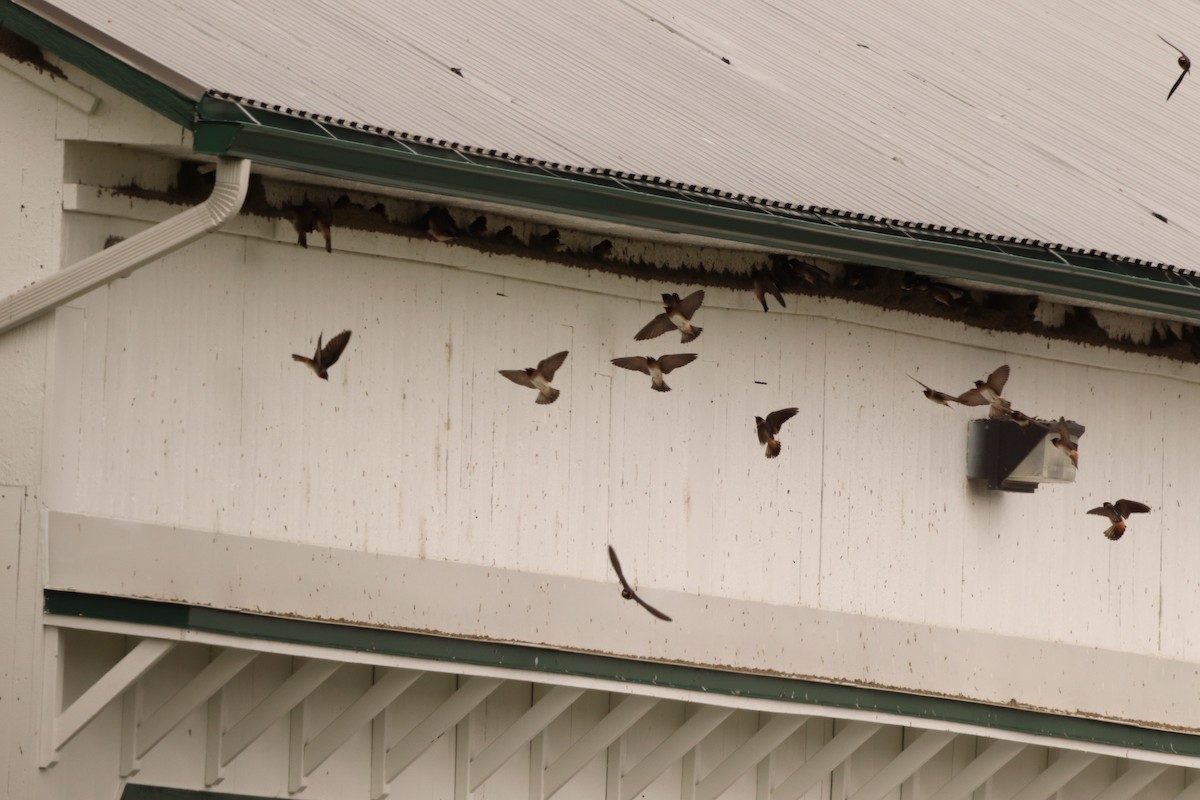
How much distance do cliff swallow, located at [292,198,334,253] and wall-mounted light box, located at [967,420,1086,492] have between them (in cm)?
358

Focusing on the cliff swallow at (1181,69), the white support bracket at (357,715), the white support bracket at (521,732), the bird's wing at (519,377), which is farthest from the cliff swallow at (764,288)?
the cliff swallow at (1181,69)

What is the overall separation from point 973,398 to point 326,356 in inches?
135

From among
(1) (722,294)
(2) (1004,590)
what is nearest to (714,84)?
(1) (722,294)

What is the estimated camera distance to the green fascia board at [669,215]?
8.12m

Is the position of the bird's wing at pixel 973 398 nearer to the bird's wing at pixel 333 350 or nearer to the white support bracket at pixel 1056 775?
the white support bracket at pixel 1056 775

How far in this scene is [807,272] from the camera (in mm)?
10508

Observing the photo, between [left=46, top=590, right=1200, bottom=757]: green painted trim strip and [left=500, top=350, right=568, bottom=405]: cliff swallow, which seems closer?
[left=46, top=590, right=1200, bottom=757]: green painted trim strip

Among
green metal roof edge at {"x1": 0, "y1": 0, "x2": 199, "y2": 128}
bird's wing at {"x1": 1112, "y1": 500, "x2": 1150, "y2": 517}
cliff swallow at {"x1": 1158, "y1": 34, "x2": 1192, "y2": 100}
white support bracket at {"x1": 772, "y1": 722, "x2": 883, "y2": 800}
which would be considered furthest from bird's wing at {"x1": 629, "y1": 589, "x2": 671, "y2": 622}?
cliff swallow at {"x1": 1158, "y1": 34, "x2": 1192, "y2": 100}

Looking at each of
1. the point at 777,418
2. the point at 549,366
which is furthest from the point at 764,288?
the point at 549,366

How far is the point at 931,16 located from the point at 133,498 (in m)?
6.99

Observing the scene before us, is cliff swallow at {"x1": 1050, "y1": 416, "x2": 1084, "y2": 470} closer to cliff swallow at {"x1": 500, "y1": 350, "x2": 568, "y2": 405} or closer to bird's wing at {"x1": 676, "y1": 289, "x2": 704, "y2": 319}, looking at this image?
bird's wing at {"x1": 676, "y1": 289, "x2": 704, "y2": 319}

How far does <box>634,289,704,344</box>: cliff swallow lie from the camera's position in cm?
995

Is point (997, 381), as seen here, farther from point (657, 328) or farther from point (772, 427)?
point (657, 328)

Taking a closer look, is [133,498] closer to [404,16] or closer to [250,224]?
[250,224]
